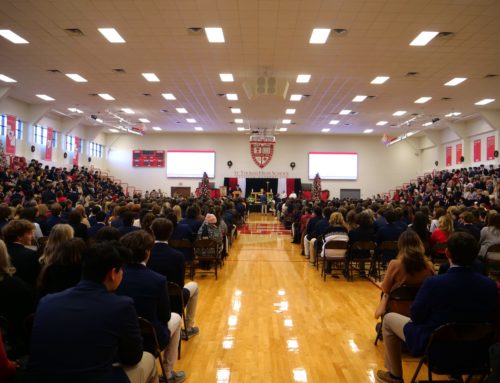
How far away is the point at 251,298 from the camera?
636cm

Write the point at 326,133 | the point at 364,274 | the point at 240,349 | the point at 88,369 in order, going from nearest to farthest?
the point at 88,369
the point at 240,349
the point at 364,274
the point at 326,133

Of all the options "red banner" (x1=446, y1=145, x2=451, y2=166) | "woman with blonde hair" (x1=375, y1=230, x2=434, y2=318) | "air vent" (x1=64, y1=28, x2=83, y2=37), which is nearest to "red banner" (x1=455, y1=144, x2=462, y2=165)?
"red banner" (x1=446, y1=145, x2=451, y2=166)

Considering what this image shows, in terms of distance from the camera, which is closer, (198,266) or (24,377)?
(24,377)

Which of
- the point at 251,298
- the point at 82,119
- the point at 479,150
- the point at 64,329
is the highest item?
A: the point at 82,119

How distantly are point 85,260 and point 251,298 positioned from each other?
4.47 m

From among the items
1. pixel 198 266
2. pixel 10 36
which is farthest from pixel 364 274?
pixel 10 36

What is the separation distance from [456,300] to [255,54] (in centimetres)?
1014

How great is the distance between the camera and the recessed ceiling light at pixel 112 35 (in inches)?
393

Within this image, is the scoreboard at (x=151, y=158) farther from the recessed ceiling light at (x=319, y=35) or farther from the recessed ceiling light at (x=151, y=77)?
the recessed ceiling light at (x=319, y=35)

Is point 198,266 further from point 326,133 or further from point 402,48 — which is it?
point 326,133

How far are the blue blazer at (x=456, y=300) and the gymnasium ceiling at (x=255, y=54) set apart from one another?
7013 millimetres

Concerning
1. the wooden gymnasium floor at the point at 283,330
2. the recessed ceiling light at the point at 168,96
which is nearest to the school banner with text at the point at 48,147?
the recessed ceiling light at the point at 168,96

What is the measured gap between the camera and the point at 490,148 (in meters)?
21.0

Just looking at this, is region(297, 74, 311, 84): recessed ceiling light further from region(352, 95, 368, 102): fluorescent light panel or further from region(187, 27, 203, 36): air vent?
region(187, 27, 203, 36): air vent
